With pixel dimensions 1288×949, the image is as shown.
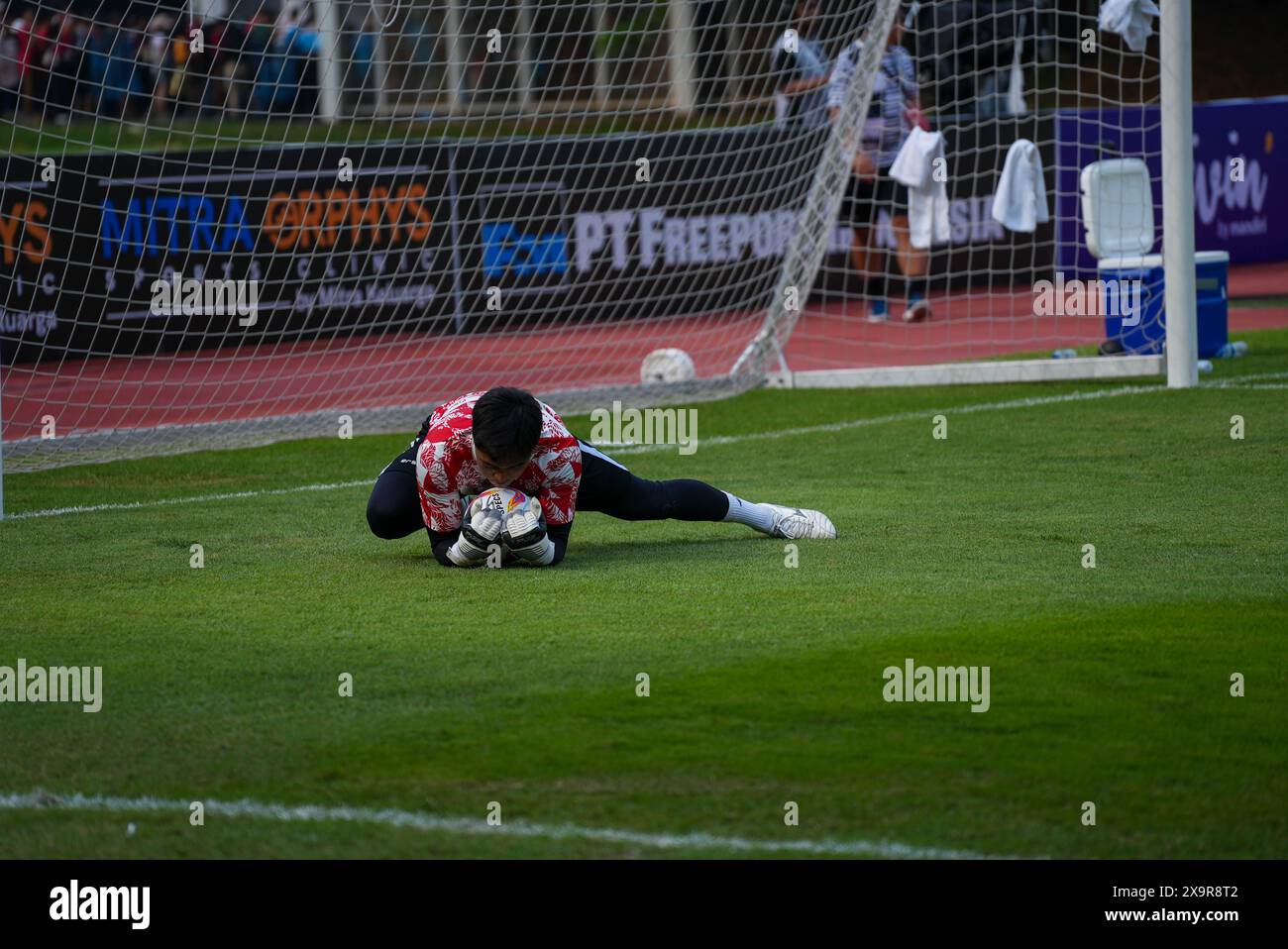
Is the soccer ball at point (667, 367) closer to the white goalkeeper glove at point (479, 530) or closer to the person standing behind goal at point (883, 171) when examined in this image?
the person standing behind goal at point (883, 171)

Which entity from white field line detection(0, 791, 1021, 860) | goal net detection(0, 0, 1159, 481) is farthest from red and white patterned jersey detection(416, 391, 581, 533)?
goal net detection(0, 0, 1159, 481)

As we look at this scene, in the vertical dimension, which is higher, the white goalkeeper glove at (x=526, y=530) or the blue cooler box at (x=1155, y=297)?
the blue cooler box at (x=1155, y=297)

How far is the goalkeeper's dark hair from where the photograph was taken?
5.59 metres

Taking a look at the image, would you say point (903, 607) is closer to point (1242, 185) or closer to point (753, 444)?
point (753, 444)

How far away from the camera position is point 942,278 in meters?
16.2

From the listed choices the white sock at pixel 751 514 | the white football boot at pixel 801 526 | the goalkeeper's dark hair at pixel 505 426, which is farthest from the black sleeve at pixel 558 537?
the white football boot at pixel 801 526

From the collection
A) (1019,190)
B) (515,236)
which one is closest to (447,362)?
(515,236)

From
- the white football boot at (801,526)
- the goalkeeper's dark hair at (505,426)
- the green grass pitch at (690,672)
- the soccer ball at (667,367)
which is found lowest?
the green grass pitch at (690,672)

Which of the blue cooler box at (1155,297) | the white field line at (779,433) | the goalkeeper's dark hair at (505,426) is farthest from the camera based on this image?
the blue cooler box at (1155,297)

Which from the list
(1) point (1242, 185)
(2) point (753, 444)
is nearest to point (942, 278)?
(1) point (1242, 185)

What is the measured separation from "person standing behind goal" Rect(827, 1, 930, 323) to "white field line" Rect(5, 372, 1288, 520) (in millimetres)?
2398

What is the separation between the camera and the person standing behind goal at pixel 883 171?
12.5 meters

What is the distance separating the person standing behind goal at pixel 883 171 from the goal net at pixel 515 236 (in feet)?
0.12

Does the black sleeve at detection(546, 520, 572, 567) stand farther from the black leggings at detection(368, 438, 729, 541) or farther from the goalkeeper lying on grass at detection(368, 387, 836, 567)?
the black leggings at detection(368, 438, 729, 541)
